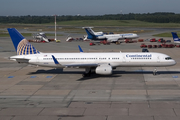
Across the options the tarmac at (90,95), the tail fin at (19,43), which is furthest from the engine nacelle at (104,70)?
the tail fin at (19,43)

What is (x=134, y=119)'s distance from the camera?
76.3 ft

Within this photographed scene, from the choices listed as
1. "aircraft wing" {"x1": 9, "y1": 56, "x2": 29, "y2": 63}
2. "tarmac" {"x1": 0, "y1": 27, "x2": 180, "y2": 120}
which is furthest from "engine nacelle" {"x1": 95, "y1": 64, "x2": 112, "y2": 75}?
"aircraft wing" {"x1": 9, "y1": 56, "x2": 29, "y2": 63}

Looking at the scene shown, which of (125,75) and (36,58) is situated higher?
(36,58)

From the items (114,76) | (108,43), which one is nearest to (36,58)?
(114,76)

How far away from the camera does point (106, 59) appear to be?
1671 inches

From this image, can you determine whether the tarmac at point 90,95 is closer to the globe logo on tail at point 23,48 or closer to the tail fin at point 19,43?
the globe logo on tail at point 23,48

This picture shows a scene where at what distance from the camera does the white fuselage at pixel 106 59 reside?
1651 inches

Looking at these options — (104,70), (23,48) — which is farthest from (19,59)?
(104,70)

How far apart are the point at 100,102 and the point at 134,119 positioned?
6.08 m

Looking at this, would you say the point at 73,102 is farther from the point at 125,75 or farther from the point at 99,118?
the point at 125,75

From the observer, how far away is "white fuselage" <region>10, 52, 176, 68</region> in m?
41.9

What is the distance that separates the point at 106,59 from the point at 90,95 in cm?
1219

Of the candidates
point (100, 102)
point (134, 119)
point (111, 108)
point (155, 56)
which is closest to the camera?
point (134, 119)

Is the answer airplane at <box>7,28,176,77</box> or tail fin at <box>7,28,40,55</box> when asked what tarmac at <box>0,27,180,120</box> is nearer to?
airplane at <box>7,28,176,77</box>
